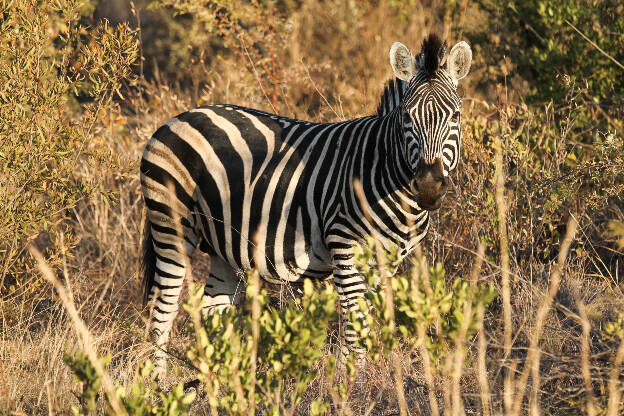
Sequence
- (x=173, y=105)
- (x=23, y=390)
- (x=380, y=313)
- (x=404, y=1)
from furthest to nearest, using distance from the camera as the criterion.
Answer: (x=404, y=1)
(x=173, y=105)
(x=23, y=390)
(x=380, y=313)

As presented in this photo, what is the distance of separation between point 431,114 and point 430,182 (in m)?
0.41

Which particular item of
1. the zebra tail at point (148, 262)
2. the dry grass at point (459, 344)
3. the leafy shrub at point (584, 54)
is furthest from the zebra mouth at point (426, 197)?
the leafy shrub at point (584, 54)

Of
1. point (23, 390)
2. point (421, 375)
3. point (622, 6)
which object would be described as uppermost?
point (622, 6)

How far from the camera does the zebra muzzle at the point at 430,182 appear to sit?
3885 mm

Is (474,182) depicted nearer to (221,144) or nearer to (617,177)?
(617,177)

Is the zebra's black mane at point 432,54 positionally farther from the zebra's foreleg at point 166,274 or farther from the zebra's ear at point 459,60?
the zebra's foreleg at point 166,274

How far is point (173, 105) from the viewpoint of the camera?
25.2 feet

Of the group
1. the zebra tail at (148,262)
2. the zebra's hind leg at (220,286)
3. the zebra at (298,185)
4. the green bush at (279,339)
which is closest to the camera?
the green bush at (279,339)

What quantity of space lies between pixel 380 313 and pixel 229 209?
2114mm

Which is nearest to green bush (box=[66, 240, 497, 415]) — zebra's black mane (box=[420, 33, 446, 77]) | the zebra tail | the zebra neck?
the zebra neck

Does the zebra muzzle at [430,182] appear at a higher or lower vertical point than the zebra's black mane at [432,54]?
lower

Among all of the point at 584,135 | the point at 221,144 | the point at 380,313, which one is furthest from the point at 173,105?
the point at 380,313

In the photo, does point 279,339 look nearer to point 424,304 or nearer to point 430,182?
point 424,304

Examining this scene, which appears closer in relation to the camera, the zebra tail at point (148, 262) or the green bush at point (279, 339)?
the green bush at point (279, 339)
